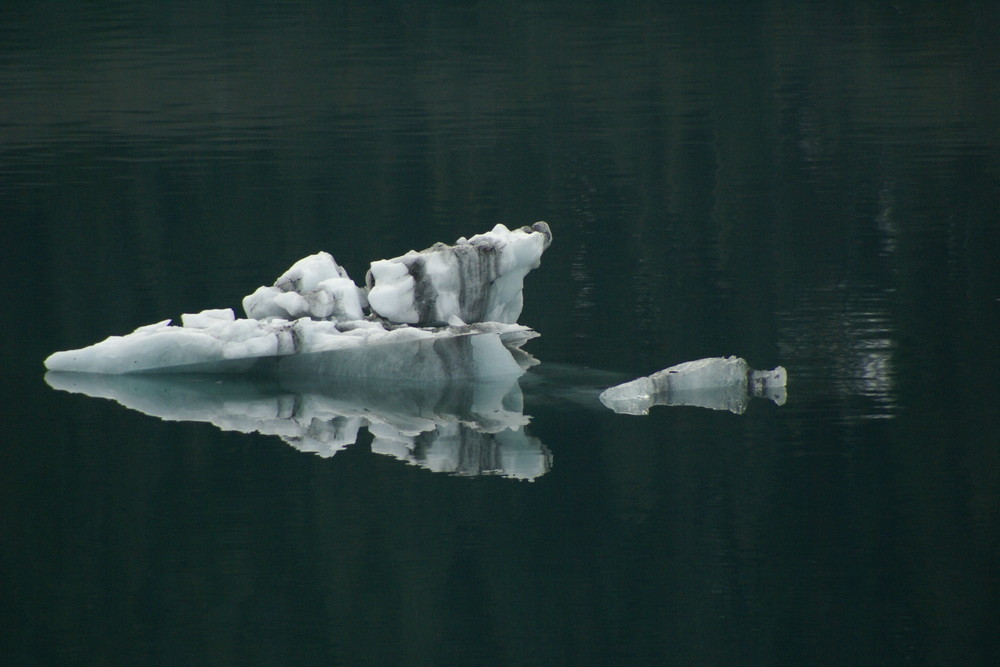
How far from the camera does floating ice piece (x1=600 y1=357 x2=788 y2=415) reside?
495 inches

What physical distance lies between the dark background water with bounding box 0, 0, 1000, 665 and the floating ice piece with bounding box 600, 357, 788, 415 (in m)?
0.28

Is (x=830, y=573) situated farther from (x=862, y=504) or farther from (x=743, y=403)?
(x=743, y=403)

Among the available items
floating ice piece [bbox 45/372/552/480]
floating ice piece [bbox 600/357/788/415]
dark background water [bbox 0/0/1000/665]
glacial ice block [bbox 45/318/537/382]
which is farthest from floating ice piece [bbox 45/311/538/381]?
floating ice piece [bbox 600/357/788/415]

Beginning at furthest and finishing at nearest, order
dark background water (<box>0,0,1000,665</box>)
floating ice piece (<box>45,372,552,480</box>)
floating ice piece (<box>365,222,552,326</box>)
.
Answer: floating ice piece (<box>365,222,552,326</box>), floating ice piece (<box>45,372,552,480</box>), dark background water (<box>0,0,1000,665</box>)

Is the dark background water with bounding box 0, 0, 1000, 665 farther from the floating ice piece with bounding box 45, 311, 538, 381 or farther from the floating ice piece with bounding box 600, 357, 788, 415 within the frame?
the floating ice piece with bounding box 45, 311, 538, 381

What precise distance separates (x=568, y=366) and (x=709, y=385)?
145cm

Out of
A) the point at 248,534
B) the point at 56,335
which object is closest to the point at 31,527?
the point at 248,534

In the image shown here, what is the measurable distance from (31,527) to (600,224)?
431 inches

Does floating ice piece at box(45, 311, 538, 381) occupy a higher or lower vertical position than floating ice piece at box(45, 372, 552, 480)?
higher

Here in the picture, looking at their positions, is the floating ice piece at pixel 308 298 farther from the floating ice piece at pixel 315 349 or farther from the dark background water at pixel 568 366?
the dark background water at pixel 568 366

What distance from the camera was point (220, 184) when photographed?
76.8ft

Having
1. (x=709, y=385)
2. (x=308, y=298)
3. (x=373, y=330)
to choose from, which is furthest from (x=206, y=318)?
(x=709, y=385)

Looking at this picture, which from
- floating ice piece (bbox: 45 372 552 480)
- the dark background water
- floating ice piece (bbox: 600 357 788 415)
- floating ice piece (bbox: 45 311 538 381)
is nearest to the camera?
the dark background water

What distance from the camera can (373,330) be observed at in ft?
43.3
